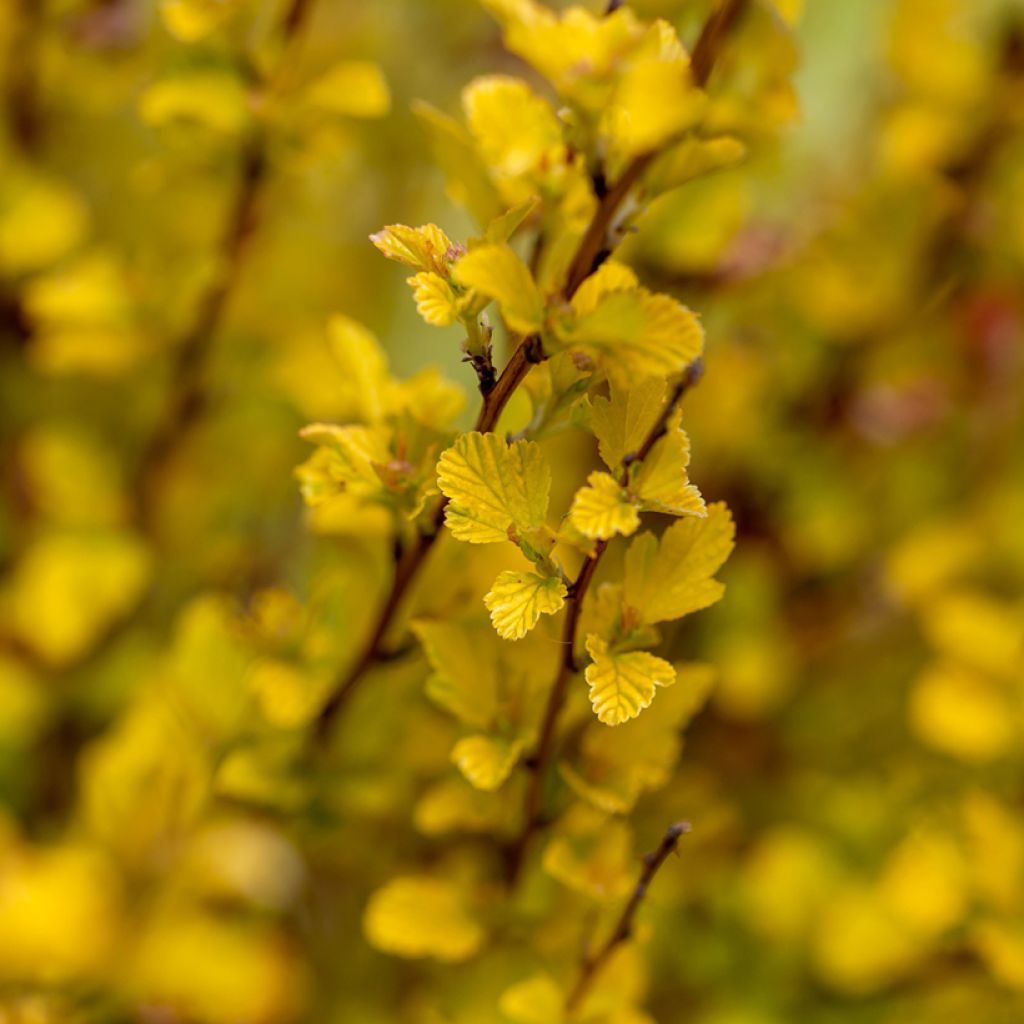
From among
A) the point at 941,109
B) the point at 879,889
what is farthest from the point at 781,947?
the point at 941,109

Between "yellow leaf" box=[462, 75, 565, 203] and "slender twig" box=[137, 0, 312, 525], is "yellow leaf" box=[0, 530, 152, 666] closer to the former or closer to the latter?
"slender twig" box=[137, 0, 312, 525]

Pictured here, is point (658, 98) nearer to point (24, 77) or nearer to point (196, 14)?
point (196, 14)

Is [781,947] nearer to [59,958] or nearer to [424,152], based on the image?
[59,958]

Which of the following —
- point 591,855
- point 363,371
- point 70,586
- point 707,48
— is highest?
point 707,48

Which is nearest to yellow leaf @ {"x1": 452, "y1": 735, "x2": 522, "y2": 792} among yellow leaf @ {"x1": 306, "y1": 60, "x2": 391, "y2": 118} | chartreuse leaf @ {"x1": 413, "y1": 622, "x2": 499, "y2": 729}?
chartreuse leaf @ {"x1": 413, "y1": 622, "x2": 499, "y2": 729}

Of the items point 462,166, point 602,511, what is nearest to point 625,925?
point 602,511
